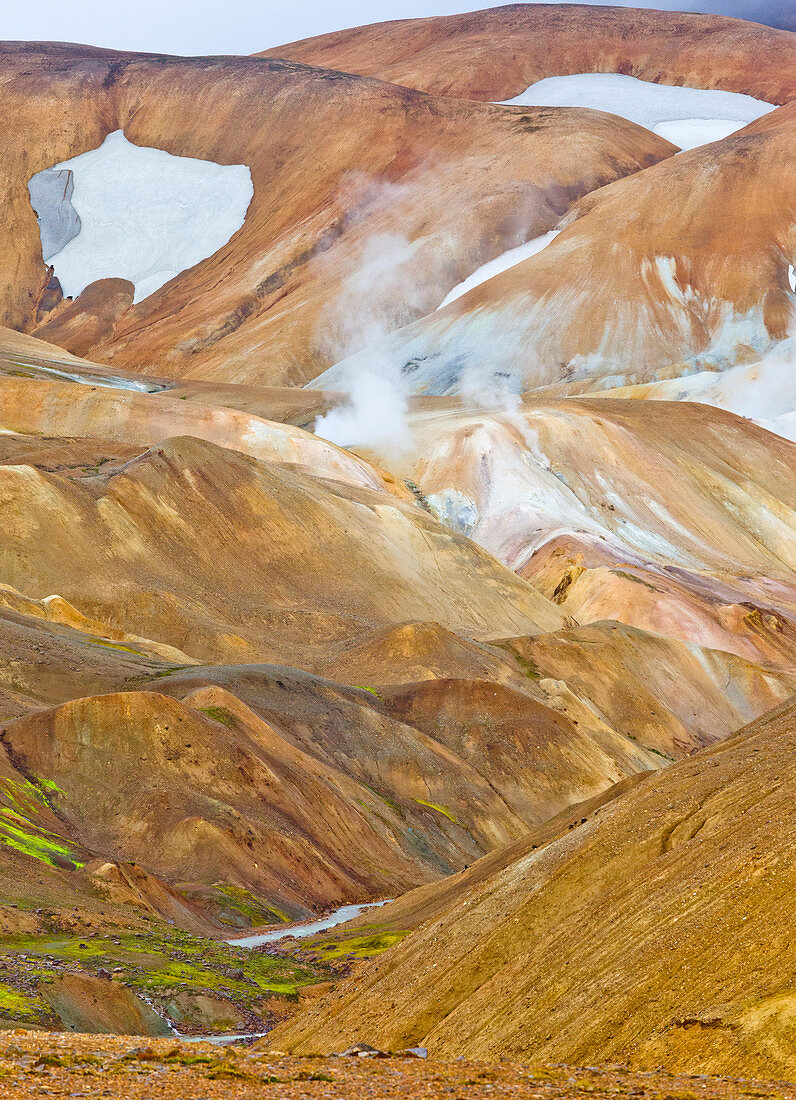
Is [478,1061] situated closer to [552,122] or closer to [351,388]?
[351,388]

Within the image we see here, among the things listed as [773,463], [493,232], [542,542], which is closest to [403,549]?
[542,542]

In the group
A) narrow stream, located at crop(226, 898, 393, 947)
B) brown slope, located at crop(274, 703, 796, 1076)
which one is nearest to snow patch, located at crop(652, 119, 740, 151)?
narrow stream, located at crop(226, 898, 393, 947)

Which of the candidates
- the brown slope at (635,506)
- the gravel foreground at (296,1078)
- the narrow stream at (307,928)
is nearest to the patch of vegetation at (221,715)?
the narrow stream at (307,928)

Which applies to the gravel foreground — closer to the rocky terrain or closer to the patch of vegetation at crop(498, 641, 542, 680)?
the rocky terrain

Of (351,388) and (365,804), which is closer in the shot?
(365,804)

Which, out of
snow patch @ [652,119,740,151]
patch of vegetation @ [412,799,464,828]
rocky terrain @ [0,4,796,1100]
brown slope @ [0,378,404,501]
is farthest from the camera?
snow patch @ [652,119,740,151]

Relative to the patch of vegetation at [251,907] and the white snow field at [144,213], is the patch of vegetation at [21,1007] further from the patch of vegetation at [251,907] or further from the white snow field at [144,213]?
the white snow field at [144,213]
